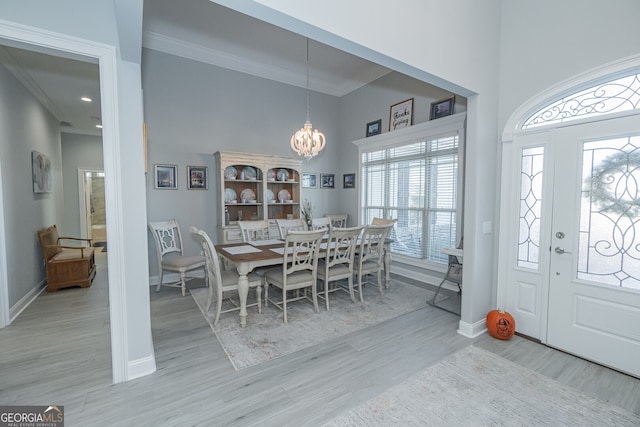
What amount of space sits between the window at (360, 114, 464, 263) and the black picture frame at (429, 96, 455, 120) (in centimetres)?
18

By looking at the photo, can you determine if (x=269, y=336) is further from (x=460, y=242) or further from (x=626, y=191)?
(x=626, y=191)

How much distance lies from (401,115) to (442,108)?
0.80 metres

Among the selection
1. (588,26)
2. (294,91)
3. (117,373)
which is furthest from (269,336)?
(294,91)

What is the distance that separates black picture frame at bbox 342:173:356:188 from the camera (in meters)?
6.04

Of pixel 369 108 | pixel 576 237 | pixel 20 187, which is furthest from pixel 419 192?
pixel 20 187

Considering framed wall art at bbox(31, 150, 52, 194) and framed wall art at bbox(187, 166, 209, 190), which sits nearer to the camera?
framed wall art at bbox(31, 150, 52, 194)

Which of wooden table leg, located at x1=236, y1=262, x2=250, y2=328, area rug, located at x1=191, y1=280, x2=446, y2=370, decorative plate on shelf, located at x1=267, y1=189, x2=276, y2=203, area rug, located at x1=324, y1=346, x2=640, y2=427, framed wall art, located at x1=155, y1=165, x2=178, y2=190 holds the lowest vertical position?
area rug, located at x1=324, y1=346, x2=640, y2=427

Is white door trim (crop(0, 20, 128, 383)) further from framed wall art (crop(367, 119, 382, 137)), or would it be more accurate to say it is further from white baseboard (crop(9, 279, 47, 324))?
framed wall art (crop(367, 119, 382, 137))

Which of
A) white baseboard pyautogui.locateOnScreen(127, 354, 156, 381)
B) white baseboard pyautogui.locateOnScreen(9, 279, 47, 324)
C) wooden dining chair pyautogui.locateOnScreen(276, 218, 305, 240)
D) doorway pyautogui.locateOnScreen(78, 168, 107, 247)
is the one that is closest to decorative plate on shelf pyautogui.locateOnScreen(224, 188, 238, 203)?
wooden dining chair pyautogui.locateOnScreen(276, 218, 305, 240)

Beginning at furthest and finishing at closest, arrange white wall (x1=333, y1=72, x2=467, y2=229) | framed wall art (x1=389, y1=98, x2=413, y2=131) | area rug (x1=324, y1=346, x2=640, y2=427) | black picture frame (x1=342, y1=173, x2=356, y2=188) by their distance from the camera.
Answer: black picture frame (x1=342, y1=173, x2=356, y2=188) → framed wall art (x1=389, y1=98, x2=413, y2=131) → white wall (x1=333, y1=72, x2=467, y2=229) → area rug (x1=324, y1=346, x2=640, y2=427)

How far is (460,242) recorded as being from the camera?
3943mm

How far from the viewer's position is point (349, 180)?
6.15 metres

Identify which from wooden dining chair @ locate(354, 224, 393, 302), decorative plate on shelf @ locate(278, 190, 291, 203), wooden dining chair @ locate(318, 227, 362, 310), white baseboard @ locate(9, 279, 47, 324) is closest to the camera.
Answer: white baseboard @ locate(9, 279, 47, 324)

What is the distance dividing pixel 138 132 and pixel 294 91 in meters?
4.08
